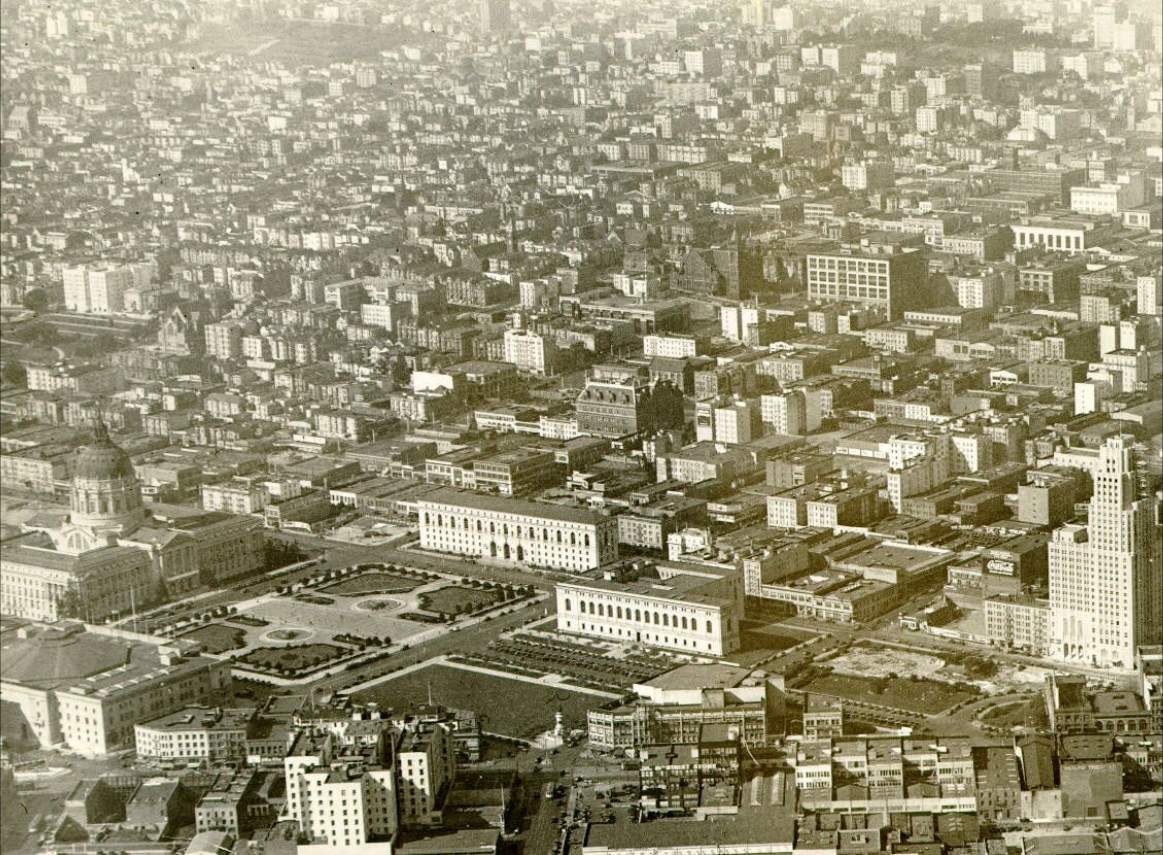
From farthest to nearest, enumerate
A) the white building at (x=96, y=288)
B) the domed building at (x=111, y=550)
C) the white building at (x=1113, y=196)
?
1. the white building at (x=1113, y=196)
2. the white building at (x=96, y=288)
3. the domed building at (x=111, y=550)

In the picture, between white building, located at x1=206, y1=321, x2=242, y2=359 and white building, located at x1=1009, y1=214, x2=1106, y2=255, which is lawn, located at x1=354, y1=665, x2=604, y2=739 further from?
white building, located at x1=1009, y1=214, x2=1106, y2=255

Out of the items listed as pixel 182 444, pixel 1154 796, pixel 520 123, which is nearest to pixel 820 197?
pixel 520 123

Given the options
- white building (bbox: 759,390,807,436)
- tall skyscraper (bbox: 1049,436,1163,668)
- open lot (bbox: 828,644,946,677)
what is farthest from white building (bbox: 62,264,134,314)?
tall skyscraper (bbox: 1049,436,1163,668)

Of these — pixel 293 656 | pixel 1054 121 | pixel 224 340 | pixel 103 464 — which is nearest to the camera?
pixel 293 656

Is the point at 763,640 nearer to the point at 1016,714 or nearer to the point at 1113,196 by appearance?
the point at 1016,714

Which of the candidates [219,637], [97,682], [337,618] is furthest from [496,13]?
[97,682]

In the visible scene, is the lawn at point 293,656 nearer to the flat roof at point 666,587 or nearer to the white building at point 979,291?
the flat roof at point 666,587

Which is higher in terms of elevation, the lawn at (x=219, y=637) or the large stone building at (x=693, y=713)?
the large stone building at (x=693, y=713)

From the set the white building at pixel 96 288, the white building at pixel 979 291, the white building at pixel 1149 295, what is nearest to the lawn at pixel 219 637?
the white building at pixel 96 288

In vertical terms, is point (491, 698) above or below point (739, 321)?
below
